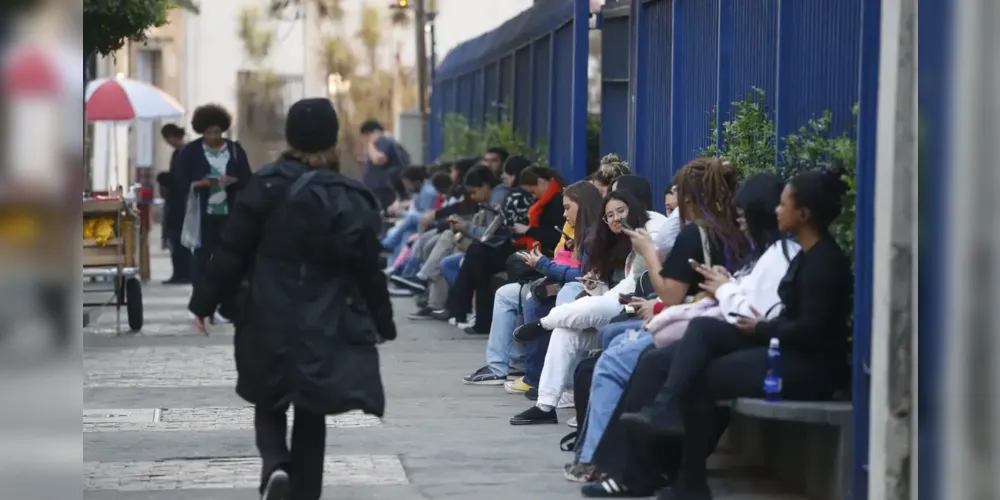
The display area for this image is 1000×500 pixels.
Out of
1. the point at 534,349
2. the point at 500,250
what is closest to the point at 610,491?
the point at 534,349

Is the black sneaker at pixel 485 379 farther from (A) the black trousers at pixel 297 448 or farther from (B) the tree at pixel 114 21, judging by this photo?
(A) the black trousers at pixel 297 448

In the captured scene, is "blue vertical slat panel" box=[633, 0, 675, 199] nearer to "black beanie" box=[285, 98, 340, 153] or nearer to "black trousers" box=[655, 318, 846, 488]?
"black trousers" box=[655, 318, 846, 488]

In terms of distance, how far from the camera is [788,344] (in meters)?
7.77

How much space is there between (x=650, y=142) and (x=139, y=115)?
36.0 feet

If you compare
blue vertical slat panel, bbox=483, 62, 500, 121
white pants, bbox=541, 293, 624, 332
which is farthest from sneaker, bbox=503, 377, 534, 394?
blue vertical slat panel, bbox=483, 62, 500, 121

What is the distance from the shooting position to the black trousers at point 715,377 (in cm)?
778

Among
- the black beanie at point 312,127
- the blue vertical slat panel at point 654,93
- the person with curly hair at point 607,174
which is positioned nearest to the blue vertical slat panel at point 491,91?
the blue vertical slat panel at point 654,93

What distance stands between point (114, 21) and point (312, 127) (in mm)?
8039

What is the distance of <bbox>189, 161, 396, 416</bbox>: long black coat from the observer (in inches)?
288

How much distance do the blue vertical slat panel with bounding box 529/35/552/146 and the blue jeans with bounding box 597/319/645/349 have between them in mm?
9789

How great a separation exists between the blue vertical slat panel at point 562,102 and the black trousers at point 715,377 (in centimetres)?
892

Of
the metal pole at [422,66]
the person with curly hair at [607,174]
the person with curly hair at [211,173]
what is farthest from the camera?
the metal pole at [422,66]

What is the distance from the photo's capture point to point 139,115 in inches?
933

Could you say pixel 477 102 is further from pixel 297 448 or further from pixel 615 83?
pixel 297 448
